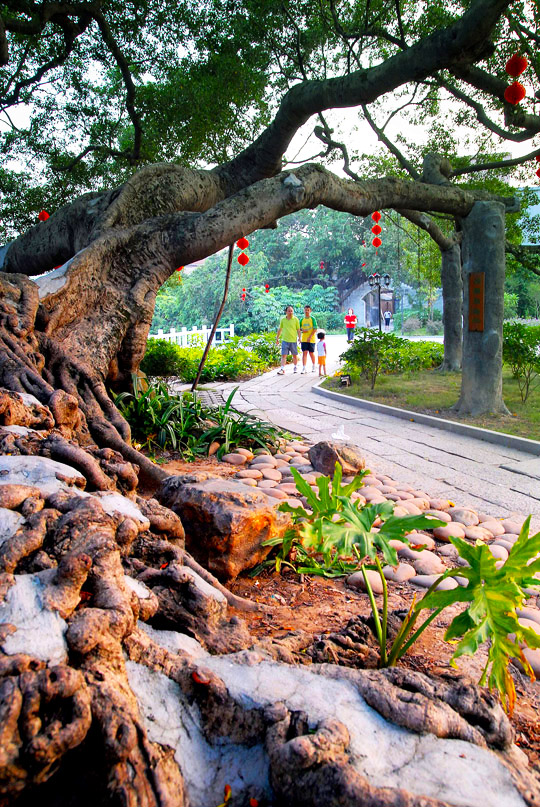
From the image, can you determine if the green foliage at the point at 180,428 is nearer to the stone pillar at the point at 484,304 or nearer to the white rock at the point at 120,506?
the white rock at the point at 120,506

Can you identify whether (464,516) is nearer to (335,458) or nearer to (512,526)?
(512,526)

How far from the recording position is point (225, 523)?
2.88 meters

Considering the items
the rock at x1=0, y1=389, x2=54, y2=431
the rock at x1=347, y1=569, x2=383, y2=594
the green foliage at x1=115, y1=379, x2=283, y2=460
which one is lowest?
the rock at x1=347, y1=569, x2=383, y2=594

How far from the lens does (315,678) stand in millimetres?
1648

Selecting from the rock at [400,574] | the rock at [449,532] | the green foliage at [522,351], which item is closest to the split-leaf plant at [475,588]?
the rock at [400,574]

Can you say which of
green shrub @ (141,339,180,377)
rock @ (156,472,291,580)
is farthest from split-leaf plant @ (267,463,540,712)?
green shrub @ (141,339,180,377)

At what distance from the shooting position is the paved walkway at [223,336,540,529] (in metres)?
4.73

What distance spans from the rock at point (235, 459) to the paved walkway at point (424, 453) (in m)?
1.28

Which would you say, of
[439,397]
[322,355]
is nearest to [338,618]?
[439,397]

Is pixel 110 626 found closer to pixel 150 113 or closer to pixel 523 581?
pixel 523 581

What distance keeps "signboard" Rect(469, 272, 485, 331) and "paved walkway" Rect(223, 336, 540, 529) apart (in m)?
1.69

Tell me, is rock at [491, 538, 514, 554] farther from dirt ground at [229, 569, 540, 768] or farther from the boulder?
the boulder

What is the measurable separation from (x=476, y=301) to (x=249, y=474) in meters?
4.89

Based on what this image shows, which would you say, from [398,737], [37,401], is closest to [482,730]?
[398,737]
